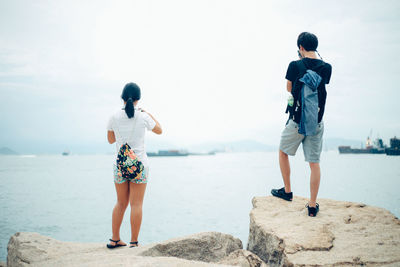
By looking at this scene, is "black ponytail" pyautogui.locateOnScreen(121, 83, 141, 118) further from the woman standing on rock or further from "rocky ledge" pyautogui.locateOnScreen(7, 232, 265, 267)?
"rocky ledge" pyautogui.locateOnScreen(7, 232, 265, 267)

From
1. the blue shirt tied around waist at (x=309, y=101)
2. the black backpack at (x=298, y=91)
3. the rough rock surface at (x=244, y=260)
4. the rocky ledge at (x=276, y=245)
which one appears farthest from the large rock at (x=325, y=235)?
the black backpack at (x=298, y=91)

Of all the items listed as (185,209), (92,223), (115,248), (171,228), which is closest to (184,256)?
(115,248)

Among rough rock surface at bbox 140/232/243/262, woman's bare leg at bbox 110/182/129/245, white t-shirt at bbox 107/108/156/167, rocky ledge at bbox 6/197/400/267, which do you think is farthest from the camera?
woman's bare leg at bbox 110/182/129/245

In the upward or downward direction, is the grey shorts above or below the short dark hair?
below

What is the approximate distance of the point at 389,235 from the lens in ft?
9.82

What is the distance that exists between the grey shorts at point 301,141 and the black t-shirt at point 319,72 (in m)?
0.30

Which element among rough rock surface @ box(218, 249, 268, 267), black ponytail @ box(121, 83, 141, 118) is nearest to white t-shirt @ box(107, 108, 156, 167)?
black ponytail @ box(121, 83, 141, 118)

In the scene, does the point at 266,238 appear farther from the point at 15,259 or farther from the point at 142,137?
the point at 15,259

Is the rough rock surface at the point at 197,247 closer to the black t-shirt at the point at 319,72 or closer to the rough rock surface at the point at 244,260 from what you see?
the rough rock surface at the point at 244,260

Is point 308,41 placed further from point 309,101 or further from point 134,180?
point 134,180

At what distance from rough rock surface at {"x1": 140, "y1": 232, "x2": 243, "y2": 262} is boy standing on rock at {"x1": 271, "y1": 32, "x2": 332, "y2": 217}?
125cm

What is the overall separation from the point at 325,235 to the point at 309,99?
1.57m

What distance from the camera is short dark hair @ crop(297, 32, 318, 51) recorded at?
11.5 ft

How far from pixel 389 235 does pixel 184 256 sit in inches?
89.1
